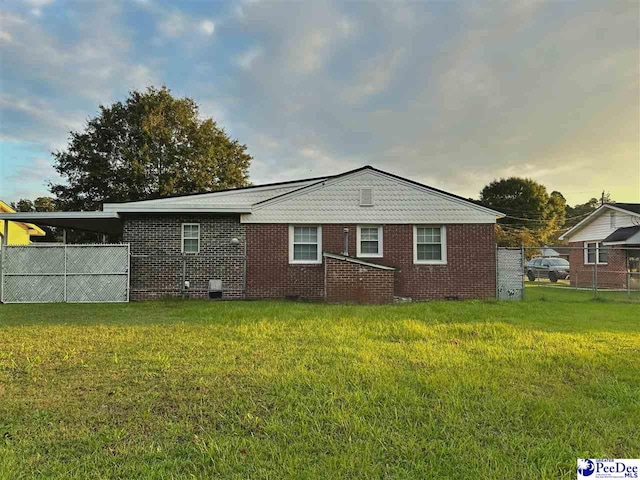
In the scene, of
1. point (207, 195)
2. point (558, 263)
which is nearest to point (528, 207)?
point (558, 263)

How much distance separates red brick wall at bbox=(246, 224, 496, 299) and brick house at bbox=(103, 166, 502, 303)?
34 mm

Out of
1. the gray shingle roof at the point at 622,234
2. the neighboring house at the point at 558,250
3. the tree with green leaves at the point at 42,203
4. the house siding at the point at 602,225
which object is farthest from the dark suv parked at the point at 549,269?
the tree with green leaves at the point at 42,203

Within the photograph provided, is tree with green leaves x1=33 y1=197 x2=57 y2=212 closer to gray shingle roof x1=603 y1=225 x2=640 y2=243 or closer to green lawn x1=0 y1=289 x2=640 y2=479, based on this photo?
green lawn x1=0 y1=289 x2=640 y2=479

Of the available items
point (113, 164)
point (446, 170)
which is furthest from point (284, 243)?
point (113, 164)

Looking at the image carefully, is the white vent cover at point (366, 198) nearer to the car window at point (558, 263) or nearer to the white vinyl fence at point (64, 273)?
the white vinyl fence at point (64, 273)

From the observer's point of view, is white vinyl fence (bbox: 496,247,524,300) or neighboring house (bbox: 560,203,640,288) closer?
white vinyl fence (bbox: 496,247,524,300)

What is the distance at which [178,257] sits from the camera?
13023 millimetres

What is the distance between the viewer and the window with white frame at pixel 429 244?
1354 cm

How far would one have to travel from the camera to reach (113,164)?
95.5ft

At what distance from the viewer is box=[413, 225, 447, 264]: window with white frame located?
1354 cm

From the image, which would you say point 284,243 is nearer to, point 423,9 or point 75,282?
point 75,282

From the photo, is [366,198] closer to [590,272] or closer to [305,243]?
[305,243]

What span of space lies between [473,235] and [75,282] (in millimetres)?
13407

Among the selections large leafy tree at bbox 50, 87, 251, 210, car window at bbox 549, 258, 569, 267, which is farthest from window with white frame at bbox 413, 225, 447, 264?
large leafy tree at bbox 50, 87, 251, 210
